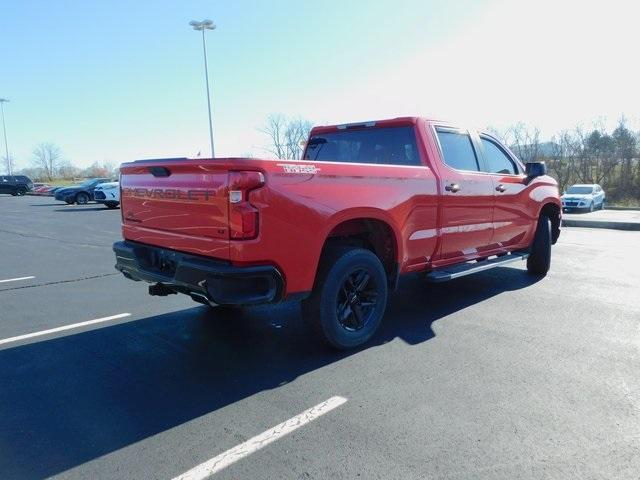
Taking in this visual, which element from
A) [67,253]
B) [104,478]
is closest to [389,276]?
[104,478]

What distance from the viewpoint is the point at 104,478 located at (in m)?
2.44

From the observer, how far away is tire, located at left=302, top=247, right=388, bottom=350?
12.7ft

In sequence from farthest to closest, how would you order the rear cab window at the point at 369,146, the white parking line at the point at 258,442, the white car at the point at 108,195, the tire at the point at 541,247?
the white car at the point at 108,195
the tire at the point at 541,247
the rear cab window at the point at 369,146
the white parking line at the point at 258,442

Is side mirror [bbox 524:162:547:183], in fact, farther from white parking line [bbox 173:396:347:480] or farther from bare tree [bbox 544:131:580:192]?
bare tree [bbox 544:131:580:192]

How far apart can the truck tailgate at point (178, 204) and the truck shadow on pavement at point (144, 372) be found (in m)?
0.95

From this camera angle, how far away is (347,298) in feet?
13.6

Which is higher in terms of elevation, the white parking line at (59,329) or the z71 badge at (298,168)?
the z71 badge at (298,168)

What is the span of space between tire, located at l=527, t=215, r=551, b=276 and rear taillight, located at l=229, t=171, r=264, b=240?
195 inches

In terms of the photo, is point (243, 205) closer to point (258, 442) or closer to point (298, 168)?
point (298, 168)

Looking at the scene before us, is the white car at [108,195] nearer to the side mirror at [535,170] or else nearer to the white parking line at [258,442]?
the side mirror at [535,170]

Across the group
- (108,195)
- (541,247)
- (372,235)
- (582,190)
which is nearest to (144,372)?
(372,235)

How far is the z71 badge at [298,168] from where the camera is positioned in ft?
11.2

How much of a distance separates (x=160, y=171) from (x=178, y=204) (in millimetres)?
365

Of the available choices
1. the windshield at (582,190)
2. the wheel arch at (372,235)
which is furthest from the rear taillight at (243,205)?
the windshield at (582,190)
